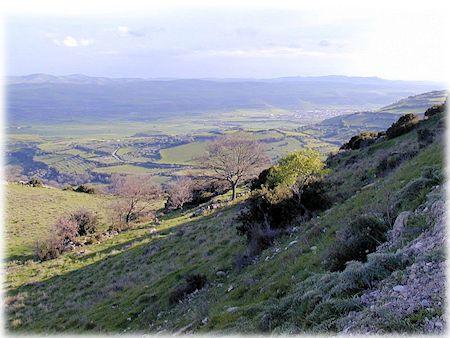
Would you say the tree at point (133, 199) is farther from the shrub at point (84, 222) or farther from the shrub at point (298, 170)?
the shrub at point (298, 170)

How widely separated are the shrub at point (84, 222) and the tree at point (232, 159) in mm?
11478

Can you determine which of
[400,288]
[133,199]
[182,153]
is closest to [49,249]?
[133,199]


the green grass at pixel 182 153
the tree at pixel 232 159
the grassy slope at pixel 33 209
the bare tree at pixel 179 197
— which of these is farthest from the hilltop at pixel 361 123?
the tree at pixel 232 159

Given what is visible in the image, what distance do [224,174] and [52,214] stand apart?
1992 centimetres

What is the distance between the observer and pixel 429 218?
23.7 ft

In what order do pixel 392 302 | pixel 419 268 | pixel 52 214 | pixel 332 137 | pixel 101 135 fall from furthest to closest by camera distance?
pixel 101 135, pixel 332 137, pixel 52 214, pixel 419 268, pixel 392 302

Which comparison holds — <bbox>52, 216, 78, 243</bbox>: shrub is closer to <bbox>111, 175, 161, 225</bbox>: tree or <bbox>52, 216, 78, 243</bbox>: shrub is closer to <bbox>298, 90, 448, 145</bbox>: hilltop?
<bbox>111, 175, 161, 225</bbox>: tree

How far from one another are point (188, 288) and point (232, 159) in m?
25.0

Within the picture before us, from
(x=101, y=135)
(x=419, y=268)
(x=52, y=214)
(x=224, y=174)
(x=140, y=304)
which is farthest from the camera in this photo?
(x=101, y=135)

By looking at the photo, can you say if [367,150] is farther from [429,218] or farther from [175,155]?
[175,155]

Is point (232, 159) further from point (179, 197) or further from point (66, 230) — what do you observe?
point (66, 230)

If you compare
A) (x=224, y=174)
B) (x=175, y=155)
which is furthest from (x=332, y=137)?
(x=224, y=174)

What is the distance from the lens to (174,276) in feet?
48.9

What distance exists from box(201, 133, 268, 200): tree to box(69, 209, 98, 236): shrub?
11.5m
